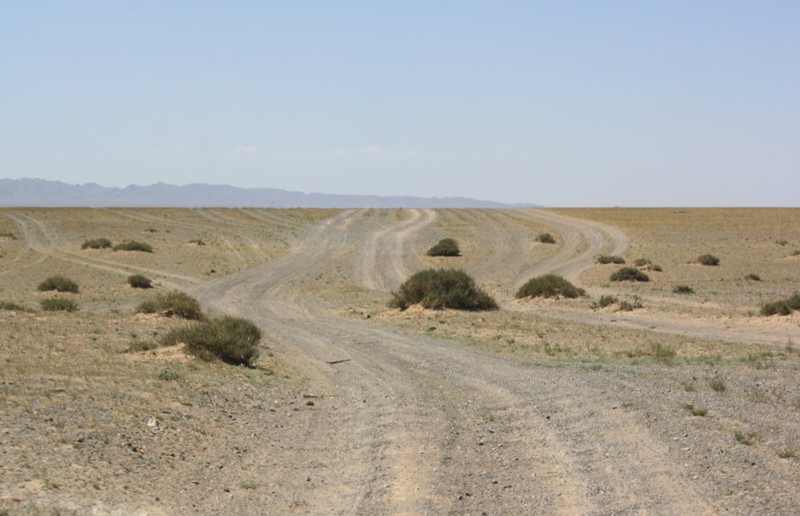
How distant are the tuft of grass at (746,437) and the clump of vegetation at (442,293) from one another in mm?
19343

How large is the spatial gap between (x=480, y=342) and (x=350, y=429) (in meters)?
11.4

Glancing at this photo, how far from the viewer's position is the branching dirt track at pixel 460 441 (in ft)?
28.7

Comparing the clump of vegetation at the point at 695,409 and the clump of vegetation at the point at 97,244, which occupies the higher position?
the clump of vegetation at the point at 695,409

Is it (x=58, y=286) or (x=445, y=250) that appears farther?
(x=445, y=250)

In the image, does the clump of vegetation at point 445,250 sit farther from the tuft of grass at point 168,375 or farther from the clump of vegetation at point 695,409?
the clump of vegetation at point 695,409

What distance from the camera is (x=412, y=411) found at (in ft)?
42.9

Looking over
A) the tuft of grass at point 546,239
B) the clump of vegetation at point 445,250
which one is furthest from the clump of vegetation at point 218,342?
the tuft of grass at point 546,239

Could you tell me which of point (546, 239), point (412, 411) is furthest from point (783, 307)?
point (546, 239)

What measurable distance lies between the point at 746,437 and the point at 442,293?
64.7 ft

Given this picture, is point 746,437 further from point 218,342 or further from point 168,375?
point 218,342

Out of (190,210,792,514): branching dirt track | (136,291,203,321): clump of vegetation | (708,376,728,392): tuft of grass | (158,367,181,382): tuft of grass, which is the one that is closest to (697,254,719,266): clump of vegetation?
(190,210,792,514): branching dirt track

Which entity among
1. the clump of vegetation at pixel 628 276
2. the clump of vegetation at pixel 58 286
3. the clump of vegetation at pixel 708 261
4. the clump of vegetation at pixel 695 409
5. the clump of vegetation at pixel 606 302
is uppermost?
the clump of vegetation at pixel 708 261

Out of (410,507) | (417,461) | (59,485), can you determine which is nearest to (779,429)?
(417,461)

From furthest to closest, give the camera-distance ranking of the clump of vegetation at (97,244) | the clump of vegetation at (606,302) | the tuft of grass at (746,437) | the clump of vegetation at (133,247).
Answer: the clump of vegetation at (97,244) < the clump of vegetation at (133,247) < the clump of vegetation at (606,302) < the tuft of grass at (746,437)
